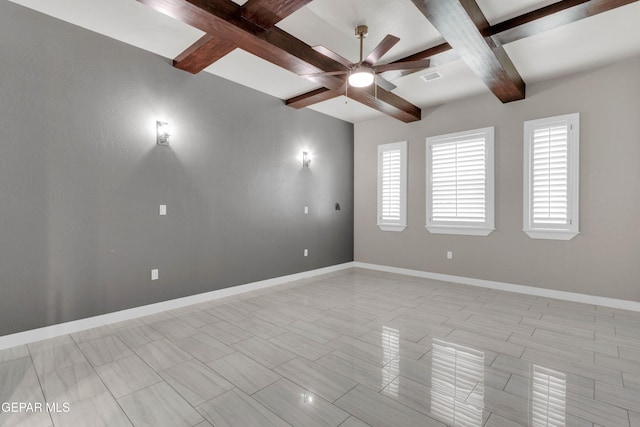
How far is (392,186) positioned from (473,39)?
10.7 ft

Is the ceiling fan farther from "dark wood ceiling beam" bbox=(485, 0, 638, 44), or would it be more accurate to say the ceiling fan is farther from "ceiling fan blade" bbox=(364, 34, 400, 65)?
"dark wood ceiling beam" bbox=(485, 0, 638, 44)

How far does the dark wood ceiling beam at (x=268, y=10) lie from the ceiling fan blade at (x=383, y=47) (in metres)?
0.77

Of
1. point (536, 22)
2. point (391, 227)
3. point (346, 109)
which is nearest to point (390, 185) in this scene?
point (391, 227)

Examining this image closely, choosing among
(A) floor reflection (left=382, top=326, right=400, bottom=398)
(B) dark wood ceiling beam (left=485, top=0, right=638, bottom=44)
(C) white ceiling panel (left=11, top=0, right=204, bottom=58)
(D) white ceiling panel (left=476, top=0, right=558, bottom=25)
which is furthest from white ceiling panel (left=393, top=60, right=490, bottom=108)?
(A) floor reflection (left=382, top=326, right=400, bottom=398)

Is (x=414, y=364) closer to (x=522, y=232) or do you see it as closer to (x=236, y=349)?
(x=236, y=349)

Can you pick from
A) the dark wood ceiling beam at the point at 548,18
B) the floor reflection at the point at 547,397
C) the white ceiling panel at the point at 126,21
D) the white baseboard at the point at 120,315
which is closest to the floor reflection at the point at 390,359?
the floor reflection at the point at 547,397

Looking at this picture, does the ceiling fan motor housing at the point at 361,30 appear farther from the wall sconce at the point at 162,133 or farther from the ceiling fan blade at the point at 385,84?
the wall sconce at the point at 162,133

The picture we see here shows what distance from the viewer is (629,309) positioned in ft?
12.6

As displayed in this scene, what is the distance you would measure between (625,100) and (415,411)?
177 inches

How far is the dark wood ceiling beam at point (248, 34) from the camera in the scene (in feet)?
8.14

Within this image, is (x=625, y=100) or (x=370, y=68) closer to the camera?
(x=370, y=68)

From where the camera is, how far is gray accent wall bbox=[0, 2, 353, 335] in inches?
110

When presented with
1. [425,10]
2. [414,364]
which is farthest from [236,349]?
[425,10]

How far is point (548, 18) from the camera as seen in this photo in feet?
9.07
